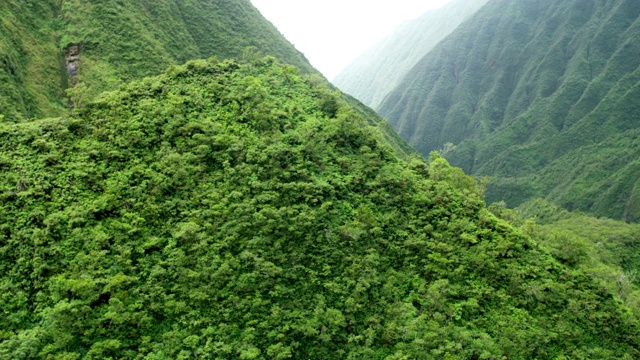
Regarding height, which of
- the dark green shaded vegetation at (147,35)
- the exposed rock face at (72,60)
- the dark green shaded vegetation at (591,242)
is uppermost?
the dark green shaded vegetation at (147,35)

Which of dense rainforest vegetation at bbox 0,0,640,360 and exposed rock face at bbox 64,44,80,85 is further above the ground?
exposed rock face at bbox 64,44,80,85

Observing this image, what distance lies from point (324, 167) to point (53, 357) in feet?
74.8

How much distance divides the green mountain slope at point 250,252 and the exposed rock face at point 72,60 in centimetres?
2834

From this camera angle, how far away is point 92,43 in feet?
206

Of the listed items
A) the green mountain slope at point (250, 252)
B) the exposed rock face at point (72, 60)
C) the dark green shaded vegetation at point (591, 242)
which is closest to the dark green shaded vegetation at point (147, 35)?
the exposed rock face at point (72, 60)

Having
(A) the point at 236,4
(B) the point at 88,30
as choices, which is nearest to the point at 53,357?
(B) the point at 88,30

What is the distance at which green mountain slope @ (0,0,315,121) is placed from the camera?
5117 centimetres

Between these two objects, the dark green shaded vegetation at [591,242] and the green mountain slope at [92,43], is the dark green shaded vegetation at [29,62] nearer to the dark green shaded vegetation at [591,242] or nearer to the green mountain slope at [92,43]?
the green mountain slope at [92,43]

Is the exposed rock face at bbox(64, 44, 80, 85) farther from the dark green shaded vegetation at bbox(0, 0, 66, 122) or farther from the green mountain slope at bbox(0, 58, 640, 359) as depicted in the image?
the green mountain slope at bbox(0, 58, 640, 359)

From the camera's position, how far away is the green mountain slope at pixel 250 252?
80.4ft

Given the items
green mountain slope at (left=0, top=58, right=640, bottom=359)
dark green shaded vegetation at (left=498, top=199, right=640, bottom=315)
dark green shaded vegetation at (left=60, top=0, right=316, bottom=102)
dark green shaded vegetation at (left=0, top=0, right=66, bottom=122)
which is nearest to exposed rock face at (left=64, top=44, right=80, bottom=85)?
dark green shaded vegetation at (left=60, top=0, right=316, bottom=102)

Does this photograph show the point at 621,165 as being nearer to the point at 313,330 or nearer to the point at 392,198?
the point at 392,198

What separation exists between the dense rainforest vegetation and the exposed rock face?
1804cm

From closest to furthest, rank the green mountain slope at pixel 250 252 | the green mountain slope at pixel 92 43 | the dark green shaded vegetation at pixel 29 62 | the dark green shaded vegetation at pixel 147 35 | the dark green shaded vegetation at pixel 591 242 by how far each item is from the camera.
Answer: the green mountain slope at pixel 250 252, the dark green shaded vegetation at pixel 591 242, the dark green shaded vegetation at pixel 29 62, the green mountain slope at pixel 92 43, the dark green shaded vegetation at pixel 147 35
